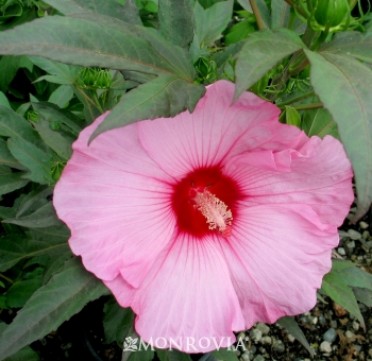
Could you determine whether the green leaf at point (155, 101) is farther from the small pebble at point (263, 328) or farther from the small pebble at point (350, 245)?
the small pebble at point (350, 245)

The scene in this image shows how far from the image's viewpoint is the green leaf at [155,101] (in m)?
0.69

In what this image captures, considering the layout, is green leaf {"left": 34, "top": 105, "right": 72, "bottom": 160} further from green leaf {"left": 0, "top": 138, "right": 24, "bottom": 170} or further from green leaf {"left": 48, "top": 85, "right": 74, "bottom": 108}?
green leaf {"left": 48, "top": 85, "right": 74, "bottom": 108}

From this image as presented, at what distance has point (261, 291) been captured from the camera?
37.1 inches

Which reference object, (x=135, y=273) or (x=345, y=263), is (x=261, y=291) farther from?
(x=345, y=263)

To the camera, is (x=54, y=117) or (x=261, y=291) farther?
(x=54, y=117)

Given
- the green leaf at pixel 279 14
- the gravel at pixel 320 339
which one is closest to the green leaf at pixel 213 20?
the green leaf at pixel 279 14

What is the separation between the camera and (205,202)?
1.00 metres

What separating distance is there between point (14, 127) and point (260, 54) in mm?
758

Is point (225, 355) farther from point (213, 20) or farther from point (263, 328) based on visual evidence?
point (263, 328)

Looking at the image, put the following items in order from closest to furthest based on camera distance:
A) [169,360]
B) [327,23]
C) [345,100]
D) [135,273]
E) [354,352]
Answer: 1. [345,100]
2. [327,23]
3. [135,273]
4. [169,360]
5. [354,352]

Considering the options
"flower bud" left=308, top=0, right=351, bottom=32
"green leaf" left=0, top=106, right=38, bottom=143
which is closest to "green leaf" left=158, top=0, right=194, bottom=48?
"flower bud" left=308, top=0, right=351, bottom=32

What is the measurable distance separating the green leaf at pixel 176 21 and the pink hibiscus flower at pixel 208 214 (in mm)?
188

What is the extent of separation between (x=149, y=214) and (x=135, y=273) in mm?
97

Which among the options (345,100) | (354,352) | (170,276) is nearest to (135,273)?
(170,276)
